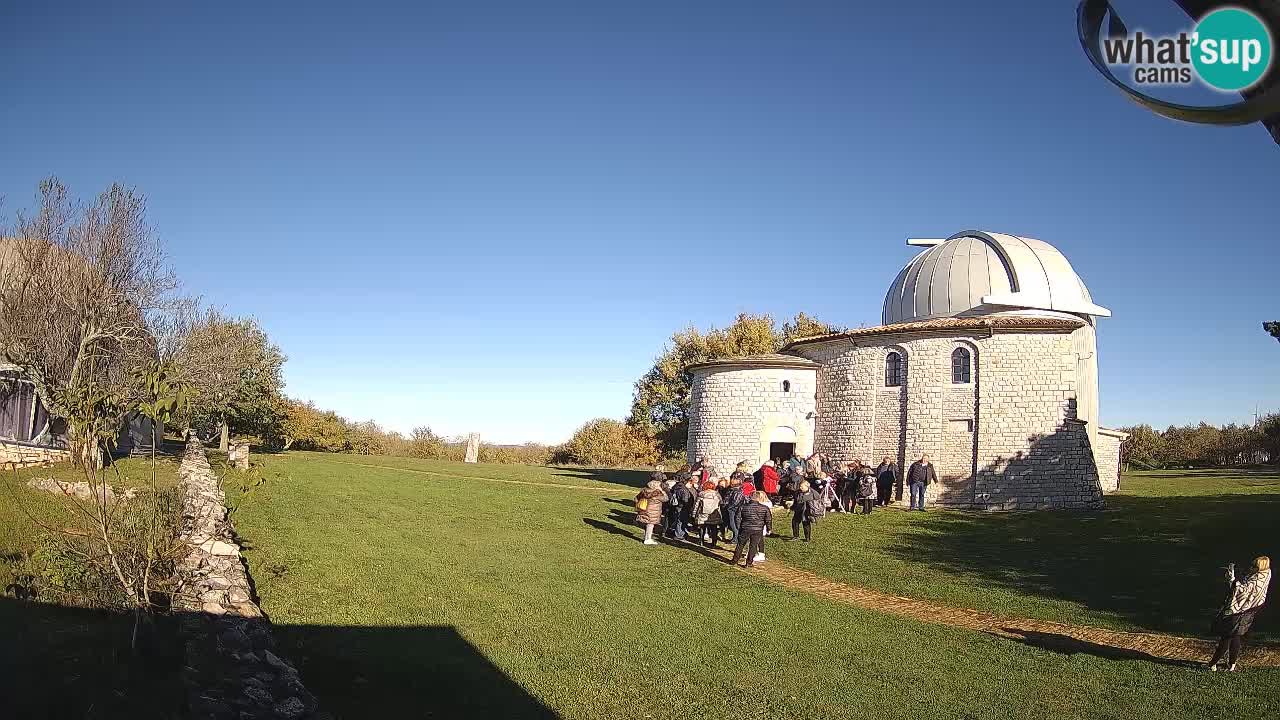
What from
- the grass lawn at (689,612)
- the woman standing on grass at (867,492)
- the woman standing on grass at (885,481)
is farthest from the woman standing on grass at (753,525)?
the woman standing on grass at (885,481)

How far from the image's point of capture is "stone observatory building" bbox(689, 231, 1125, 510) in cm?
2477

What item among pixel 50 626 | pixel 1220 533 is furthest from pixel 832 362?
pixel 50 626

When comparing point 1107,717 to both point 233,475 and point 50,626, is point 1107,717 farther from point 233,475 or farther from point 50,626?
point 233,475

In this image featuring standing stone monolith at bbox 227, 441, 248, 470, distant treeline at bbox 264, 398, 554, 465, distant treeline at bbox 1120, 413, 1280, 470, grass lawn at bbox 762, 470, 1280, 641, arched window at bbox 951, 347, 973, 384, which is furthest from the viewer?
distant treeline at bbox 1120, 413, 1280, 470

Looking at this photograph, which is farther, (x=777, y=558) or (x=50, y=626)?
(x=777, y=558)

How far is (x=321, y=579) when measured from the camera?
445 inches

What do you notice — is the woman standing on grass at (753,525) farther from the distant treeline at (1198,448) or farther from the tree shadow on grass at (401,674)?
the distant treeline at (1198,448)

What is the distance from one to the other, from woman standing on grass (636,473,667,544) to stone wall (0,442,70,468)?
51.0ft

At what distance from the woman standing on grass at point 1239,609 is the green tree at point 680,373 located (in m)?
37.8

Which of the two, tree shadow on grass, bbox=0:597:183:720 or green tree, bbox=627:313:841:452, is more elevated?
green tree, bbox=627:313:841:452

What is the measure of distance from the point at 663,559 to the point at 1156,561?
9.29 m

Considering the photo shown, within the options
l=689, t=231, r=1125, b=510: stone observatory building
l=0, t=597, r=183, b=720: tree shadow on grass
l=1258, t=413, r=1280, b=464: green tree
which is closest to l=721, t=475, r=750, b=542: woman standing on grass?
l=689, t=231, r=1125, b=510: stone observatory building

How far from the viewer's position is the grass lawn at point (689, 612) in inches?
301

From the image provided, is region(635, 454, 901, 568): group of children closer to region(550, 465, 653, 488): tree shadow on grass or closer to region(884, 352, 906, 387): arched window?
region(884, 352, 906, 387): arched window
